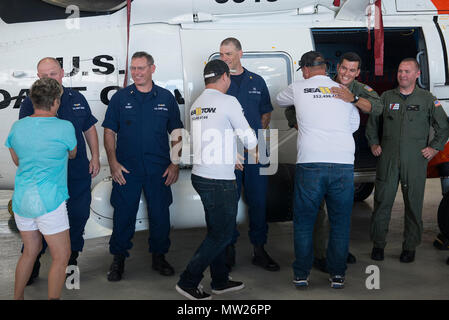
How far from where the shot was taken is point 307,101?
3523mm

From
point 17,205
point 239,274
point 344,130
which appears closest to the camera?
point 17,205

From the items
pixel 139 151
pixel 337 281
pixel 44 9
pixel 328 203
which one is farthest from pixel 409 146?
pixel 44 9

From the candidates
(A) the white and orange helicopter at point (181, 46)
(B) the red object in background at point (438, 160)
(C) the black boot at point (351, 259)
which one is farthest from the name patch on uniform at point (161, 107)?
(B) the red object in background at point (438, 160)

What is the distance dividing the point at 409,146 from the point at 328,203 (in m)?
1.15

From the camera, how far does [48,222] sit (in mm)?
2865

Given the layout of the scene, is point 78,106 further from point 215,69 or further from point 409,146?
point 409,146

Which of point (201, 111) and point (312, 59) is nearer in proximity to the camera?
point (201, 111)

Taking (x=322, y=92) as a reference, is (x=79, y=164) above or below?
below

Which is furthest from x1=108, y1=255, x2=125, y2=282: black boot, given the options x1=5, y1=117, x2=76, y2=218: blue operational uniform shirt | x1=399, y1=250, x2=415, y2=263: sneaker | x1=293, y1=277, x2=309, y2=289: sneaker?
x1=399, y1=250, x2=415, y2=263: sneaker

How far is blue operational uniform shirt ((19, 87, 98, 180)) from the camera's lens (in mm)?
3688

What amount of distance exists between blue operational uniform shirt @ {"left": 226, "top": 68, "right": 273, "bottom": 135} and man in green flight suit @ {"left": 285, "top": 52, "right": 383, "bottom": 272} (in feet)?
0.87
